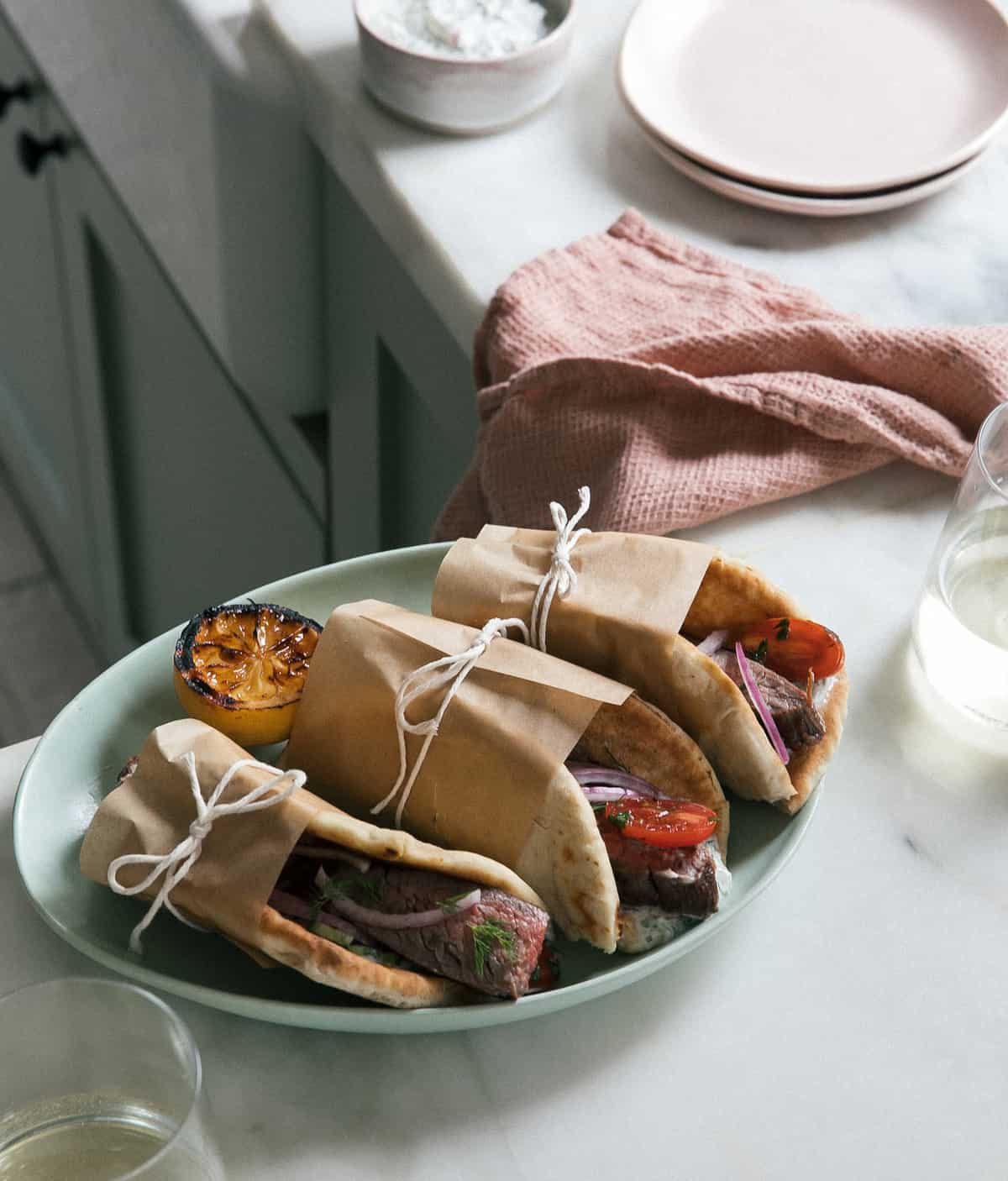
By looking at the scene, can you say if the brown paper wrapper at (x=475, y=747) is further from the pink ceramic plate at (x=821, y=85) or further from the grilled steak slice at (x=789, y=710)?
the pink ceramic plate at (x=821, y=85)

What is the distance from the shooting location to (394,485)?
140 cm

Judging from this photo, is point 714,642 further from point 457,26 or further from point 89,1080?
point 457,26

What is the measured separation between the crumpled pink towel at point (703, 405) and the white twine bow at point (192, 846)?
0.33 meters

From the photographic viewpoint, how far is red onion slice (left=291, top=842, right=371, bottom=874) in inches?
24.4

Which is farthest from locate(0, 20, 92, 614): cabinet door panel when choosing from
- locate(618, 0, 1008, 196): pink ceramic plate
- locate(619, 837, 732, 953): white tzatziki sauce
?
locate(619, 837, 732, 953): white tzatziki sauce

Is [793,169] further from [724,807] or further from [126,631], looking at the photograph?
[126,631]

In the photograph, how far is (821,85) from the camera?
3.87 feet

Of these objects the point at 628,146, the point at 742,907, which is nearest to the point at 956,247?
the point at 628,146

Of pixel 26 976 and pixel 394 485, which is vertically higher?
pixel 26 976

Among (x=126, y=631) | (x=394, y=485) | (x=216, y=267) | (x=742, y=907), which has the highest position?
(x=742, y=907)

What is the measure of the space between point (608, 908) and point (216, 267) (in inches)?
36.1

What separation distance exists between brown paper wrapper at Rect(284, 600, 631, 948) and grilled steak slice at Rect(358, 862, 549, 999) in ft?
0.10

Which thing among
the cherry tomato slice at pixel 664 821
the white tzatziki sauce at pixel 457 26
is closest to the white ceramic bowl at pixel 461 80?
the white tzatziki sauce at pixel 457 26

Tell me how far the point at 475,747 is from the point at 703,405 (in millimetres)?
358
